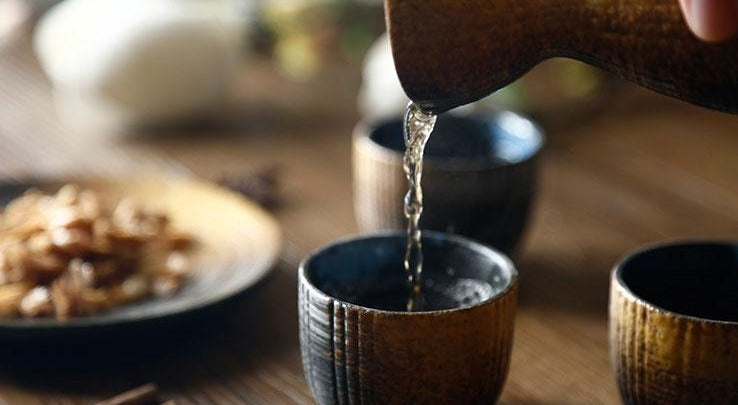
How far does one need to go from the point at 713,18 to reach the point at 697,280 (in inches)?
11.2

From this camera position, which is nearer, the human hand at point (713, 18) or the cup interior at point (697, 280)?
the human hand at point (713, 18)

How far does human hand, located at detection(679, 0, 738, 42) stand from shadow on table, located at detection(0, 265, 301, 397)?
467 mm

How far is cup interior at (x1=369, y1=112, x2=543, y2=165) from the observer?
115 centimetres

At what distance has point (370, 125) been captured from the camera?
45.2 inches

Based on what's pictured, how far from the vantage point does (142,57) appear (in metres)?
1.49

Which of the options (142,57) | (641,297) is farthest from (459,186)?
(142,57)

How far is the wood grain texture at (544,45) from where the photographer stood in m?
0.67

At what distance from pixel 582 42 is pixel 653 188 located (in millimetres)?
675

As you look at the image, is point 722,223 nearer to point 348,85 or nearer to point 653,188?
point 653,188

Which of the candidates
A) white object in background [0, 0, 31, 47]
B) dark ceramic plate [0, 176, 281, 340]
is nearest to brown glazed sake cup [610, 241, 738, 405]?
dark ceramic plate [0, 176, 281, 340]

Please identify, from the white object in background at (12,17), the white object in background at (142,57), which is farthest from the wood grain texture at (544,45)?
the white object in background at (12,17)

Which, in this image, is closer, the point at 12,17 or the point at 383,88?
the point at 383,88

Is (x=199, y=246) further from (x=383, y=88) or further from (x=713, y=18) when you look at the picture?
(x=713, y=18)

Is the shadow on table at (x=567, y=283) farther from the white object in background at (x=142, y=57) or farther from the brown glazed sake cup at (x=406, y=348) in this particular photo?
the white object in background at (x=142, y=57)
